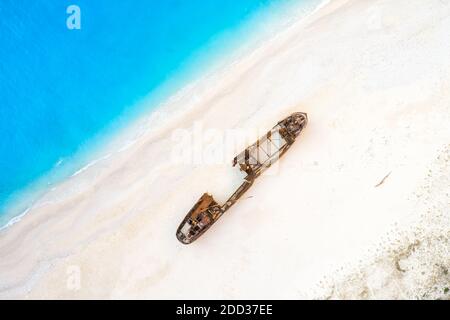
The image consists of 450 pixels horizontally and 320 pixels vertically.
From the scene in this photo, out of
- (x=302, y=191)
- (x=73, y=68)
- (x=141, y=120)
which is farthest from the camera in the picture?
(x=73, y=68)

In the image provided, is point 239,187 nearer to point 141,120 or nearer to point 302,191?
point 302,191

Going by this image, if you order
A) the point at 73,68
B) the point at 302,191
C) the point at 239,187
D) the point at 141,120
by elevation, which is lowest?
the point at 302,191

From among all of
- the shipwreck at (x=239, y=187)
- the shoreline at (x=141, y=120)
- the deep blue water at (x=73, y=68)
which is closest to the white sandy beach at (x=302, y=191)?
the shoreline at (x=141, y=120)

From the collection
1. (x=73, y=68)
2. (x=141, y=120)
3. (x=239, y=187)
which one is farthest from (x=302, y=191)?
(x=73, y=68)

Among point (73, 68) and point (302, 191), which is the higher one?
point (73, 68)

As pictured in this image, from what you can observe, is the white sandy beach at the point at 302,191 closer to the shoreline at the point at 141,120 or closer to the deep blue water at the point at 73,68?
the shoreline at the point at 141,120
